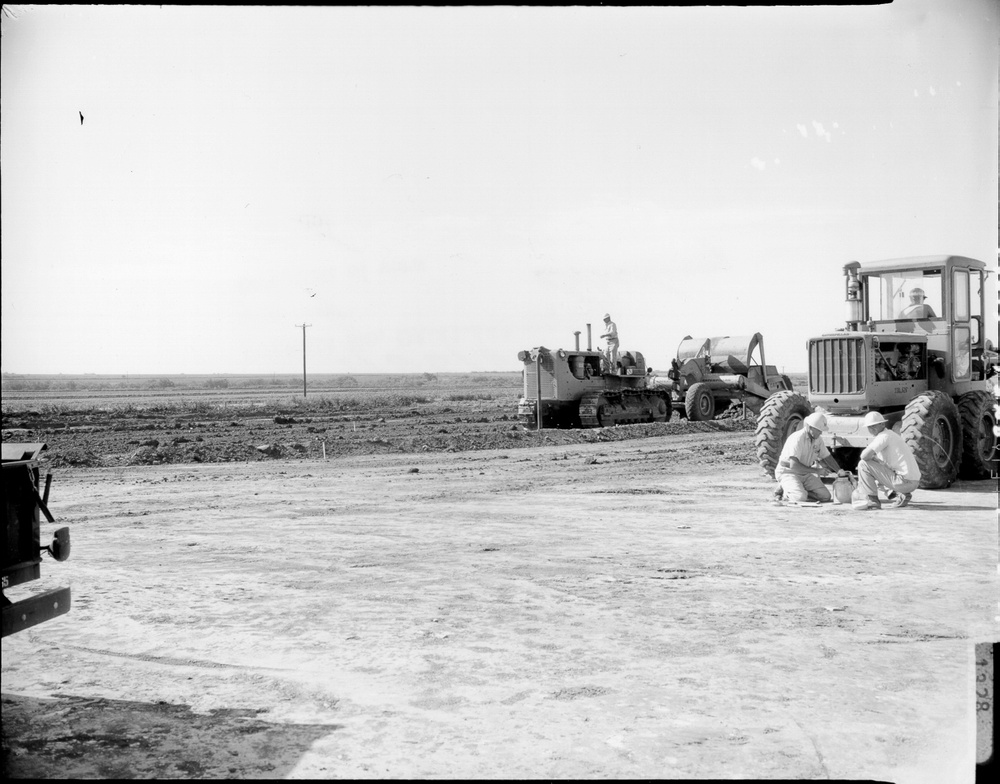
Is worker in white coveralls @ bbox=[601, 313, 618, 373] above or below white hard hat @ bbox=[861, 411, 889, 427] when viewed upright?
above

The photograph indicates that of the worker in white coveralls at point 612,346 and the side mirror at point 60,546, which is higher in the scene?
the worker in white coveralls at point 612,346

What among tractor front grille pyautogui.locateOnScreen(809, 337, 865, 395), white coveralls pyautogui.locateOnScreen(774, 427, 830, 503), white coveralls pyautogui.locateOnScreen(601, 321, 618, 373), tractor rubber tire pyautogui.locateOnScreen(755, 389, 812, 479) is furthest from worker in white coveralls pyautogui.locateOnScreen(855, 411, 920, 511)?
white coveralls pyautogui.locateOnScreen(601, 321, 618, 373)

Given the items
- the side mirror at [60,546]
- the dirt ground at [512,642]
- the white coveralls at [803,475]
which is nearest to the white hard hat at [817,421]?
the white coveralls at [803,475]

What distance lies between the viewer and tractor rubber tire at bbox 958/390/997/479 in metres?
13.5

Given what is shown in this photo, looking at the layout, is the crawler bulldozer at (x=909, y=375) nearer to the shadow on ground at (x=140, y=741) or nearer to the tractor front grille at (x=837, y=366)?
the tractor front grille at (x=837, y=366)

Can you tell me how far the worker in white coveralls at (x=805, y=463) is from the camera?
12133mm

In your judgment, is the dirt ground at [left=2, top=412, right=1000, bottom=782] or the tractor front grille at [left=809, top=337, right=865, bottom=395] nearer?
the dirt ground at [left=2, top=412, right=1000, bottom=782]

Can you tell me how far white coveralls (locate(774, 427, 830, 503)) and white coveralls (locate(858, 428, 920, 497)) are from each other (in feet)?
1.78

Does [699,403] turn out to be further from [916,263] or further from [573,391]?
[916,263]

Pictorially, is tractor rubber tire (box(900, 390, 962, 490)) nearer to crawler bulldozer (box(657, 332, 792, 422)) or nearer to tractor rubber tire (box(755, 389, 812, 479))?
tractor rubber tire (box(755, 389, 812, 479))

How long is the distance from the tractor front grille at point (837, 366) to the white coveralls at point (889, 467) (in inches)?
68.3

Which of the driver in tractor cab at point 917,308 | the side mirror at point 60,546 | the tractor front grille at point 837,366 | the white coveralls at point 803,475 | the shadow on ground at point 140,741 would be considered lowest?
the shadow on ground at point 140,741

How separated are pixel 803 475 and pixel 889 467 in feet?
3.37

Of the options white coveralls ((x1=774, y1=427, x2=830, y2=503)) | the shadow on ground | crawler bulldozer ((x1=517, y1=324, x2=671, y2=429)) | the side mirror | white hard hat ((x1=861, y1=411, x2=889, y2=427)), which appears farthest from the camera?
crawler bulldozer ((x1=517, y1=324, x2=671, y2=429))
